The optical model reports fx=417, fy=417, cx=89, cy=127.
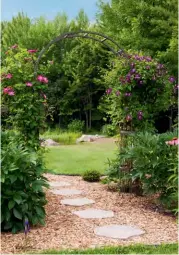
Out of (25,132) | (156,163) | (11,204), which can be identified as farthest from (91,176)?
(11,204)

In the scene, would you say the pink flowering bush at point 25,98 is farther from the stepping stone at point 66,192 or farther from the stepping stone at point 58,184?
the stepping stone at point 58,184

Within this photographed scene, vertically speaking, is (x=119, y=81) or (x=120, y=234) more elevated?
(x=119, y=81)

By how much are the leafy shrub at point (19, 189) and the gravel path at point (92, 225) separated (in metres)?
0.13

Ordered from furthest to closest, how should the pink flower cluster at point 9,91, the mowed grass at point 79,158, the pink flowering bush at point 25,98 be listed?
1. the mowed grass at point 79,158
2. the pink flowering bush at point 25,98
3. the pink flower cluster at point 9,91

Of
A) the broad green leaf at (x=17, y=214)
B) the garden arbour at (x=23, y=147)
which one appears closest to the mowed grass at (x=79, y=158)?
the garden arbour at (x=23, y=147)

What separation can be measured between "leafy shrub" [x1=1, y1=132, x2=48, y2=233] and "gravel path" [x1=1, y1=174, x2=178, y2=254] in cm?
13

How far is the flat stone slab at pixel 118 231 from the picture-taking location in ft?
12.1

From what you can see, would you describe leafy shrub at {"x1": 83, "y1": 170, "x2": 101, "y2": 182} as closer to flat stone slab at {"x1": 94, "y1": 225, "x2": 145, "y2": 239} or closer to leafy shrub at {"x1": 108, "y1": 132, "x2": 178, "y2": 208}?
leafy shrub at {"x1": 108, "y1": 132, "x2": 178, "y2": 208}

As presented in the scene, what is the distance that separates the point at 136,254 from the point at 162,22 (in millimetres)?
11268

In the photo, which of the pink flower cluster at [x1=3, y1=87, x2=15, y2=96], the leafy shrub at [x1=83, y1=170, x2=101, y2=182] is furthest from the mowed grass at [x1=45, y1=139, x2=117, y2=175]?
the pink flower cluster at [x1=3, y1=87, x2=15, y2=96]

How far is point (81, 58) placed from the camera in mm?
15711

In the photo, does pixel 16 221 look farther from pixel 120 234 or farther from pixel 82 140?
pixel 82 140

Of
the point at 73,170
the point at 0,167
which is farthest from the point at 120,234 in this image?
the point at 73,170

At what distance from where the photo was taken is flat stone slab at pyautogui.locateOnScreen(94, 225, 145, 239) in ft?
12.1
